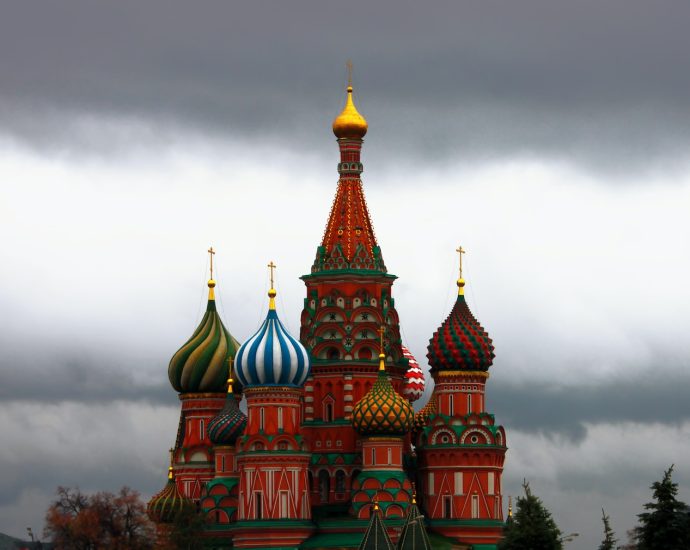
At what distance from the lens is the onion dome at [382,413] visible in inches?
3728

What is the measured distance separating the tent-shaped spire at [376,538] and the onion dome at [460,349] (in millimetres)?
10989

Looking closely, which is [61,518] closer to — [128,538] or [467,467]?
[128,538]

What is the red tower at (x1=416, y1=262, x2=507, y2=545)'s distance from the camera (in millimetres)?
97312

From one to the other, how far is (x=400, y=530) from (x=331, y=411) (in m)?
7.07

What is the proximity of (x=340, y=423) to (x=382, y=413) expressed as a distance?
3566 mm

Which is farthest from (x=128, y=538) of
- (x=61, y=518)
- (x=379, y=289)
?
(x=379, y=289)

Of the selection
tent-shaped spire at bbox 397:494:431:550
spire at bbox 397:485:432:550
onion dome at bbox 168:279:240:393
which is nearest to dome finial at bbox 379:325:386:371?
onion dome at bbox 168:279:240:393

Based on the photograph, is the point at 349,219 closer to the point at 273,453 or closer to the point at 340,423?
the point at 340,423

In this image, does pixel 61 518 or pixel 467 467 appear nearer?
pixel 61 518

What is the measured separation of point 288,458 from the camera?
→ 9462 cm

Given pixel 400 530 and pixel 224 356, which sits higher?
pixel 224 356

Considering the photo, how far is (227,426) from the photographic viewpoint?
9856 centimetres

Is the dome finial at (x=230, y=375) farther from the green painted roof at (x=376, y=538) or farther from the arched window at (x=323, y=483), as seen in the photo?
the green painted roof at (x=376, y=538)

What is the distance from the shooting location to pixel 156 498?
100188mm
